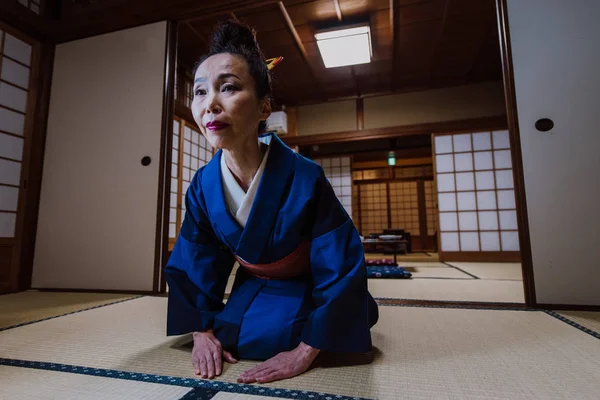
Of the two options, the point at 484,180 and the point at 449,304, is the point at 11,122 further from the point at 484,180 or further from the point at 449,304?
the point at 484,180

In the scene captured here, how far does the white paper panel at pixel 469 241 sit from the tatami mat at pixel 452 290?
8.58 ft

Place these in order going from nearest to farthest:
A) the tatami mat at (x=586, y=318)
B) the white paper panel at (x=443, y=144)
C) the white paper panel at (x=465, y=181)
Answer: the tatami mat at (x=586, y=318) → the white paper panel at (x=465, y=181) → the white paper panel at (x=443, y=144)

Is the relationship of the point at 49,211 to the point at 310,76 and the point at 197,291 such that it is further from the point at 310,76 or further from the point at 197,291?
the point at 310,76

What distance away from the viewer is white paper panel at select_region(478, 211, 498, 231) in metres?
5.56

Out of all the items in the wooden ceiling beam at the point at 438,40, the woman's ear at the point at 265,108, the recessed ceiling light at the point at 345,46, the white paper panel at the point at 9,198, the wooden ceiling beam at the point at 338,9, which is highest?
the wooden ceiling beam at the point at 338,9

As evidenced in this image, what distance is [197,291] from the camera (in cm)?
124

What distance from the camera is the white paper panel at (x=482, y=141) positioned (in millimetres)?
5730

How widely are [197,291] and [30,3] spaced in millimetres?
3578

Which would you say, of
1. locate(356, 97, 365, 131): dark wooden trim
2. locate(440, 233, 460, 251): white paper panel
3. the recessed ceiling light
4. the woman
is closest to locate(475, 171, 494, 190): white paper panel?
locate(440, 233, 460, 251): white paper panel

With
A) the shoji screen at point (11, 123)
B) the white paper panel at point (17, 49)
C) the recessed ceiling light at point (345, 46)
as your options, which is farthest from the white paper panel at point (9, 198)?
the recessed ceiling light at point (345, 46)

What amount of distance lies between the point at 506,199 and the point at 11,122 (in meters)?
6.45

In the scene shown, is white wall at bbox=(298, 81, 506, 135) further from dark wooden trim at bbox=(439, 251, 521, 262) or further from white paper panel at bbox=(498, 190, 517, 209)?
dark wooden trim at bbox=(439, 251, 521, 262)

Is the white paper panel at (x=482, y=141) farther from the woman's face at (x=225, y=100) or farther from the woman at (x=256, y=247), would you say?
the woman's face at (x=225, y=100)

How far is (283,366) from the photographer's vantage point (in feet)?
3.27
